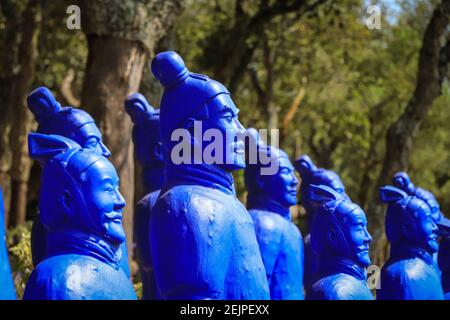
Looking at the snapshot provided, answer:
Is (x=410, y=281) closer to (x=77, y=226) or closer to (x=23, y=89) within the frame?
(x=77, y=226)

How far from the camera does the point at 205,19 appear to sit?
20391mm

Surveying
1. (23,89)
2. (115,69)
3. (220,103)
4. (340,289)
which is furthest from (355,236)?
(23,89)

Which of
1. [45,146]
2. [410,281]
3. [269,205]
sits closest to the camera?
[45,146]

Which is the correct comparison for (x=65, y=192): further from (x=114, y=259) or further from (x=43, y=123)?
(x=43, y=123)

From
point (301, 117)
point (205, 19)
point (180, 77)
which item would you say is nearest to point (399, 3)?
point (301, 117)

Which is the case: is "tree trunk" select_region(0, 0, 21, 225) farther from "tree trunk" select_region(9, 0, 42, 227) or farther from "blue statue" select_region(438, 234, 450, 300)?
"blue statue" select_region(438, 234, 450, 300)

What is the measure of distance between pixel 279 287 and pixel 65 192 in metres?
2.89

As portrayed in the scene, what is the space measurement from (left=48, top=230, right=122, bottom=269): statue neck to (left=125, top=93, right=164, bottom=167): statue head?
Answer: 2.60 metres

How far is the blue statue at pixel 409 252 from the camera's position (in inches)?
273

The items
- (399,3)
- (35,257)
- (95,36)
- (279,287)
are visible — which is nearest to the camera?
(35,257)

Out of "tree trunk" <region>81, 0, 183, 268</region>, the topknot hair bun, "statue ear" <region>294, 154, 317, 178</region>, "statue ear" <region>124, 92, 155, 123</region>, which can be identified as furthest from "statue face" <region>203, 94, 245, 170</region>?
"tree trunk" <region>81, 0, 183, 268</region>

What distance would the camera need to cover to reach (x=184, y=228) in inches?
204

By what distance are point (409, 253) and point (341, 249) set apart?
3.29ft

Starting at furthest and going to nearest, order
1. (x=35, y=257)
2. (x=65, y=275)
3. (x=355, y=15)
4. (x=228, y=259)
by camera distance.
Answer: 1. (x=355, y=15)
2. (x=35, y=257)
3. (x=228, y=259)
4. (x=65, y=275)
